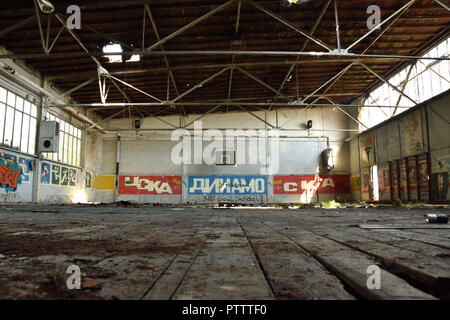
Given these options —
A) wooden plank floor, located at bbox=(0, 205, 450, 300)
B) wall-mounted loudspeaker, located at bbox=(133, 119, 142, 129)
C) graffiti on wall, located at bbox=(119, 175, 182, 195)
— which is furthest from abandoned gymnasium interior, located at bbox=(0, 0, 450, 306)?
wall-mounted loudspeaker, located at bbox=(133, 119, 142, 129)

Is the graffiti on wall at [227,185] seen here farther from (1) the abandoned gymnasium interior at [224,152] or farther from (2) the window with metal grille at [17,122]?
(2) the window with metal grille at [17,122]

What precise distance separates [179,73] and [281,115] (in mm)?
7912

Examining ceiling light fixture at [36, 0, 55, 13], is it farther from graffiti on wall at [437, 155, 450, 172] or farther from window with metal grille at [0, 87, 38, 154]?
graffiti on wall at [437, 155, 450, 172]

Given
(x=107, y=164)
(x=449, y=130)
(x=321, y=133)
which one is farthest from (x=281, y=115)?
(x=107, y=164)

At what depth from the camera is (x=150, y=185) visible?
57.7ft

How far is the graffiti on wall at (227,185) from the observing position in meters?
17.5

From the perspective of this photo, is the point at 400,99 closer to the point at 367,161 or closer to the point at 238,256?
the point at 367,161

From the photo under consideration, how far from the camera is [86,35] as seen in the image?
9125mm

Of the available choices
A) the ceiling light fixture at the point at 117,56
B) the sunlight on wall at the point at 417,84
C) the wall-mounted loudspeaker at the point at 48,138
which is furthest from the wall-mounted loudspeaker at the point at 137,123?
the sunlight on wall at the point at 417,84

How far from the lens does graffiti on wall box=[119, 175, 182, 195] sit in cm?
1750

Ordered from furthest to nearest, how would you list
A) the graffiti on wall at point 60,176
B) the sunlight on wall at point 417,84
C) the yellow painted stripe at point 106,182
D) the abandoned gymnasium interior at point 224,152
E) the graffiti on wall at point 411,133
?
1. the yellow painted stripe at point 106,182
2. the graffiti on wall at point 60,176
3. the graffiti on wall at point 411,133
4. the sunlight on wall at point 417,84
5. the abandoned gymnasium interior at point 224,152

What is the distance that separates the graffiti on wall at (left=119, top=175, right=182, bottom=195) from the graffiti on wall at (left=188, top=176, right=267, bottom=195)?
0.89m

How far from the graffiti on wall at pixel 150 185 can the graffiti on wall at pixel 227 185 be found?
89 centimetres

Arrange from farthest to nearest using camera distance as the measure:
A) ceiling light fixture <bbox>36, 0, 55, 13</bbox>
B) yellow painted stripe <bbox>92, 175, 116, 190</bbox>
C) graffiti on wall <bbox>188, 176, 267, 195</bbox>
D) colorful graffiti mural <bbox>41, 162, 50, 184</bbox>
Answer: yellow painted stripe <bbox>92, 175, 116, 190</bbox>
graffiti on wall <bbox>188, 176, 267, 195</bbox>
colorful graffiti mural <bbox>41, 162, 50, 184</bbox>
ceiling light fixture <bbox>36, 0, 55, 13</bbox>
